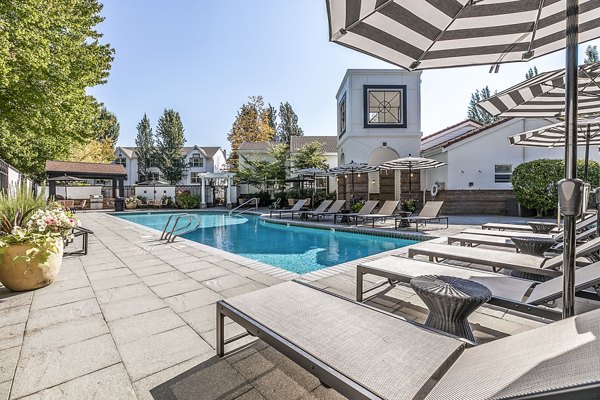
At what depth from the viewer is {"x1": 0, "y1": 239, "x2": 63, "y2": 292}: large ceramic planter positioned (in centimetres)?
346

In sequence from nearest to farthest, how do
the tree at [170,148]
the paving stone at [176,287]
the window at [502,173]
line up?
the paving stone at [176,287]
the window at [502,173]
the tree at [170,148]

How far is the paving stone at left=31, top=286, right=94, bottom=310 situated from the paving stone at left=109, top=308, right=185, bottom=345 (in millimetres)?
1025

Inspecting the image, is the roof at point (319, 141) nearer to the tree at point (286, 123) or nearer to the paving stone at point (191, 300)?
the tree at point (286, 123)

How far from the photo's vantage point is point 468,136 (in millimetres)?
14258

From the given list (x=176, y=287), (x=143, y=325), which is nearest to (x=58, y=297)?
(x=176, y=287)

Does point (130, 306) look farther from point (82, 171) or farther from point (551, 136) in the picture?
point (82, 171)

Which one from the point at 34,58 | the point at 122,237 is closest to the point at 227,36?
the point at 34,58

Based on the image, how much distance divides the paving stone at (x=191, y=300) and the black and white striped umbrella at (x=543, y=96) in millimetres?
4855

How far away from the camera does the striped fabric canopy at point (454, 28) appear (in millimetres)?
2320

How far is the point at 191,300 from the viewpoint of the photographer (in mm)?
3311

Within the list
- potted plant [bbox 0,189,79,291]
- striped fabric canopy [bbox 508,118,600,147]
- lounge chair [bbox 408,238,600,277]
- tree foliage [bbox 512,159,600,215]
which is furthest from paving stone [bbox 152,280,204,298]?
tree foliage [bbox 512,159,600,215]

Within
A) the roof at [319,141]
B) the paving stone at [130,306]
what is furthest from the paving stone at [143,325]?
the roof at [319,141]

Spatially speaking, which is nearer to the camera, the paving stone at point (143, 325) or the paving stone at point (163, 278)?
the paving stone at point (143, 325)

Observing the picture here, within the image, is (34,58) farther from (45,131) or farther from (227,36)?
(227,36)
